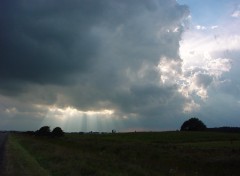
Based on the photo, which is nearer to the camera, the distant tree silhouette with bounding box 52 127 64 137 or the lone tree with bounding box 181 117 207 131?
the distant tree silhouette with bounding box 52 127 64 137

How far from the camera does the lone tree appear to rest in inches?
5957

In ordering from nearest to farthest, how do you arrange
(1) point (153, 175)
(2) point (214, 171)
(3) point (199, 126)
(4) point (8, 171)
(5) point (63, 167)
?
(4) point (8, 171)
(1) point (153, 175)
(5) point (63, 167)
(2) point (214, 171)
(3) point (199, 126)

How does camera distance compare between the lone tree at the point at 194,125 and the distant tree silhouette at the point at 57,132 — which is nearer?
the distant tree silhouette at the point at 57,132

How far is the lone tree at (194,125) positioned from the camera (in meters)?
151

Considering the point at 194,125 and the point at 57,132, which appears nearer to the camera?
the point at 57,132

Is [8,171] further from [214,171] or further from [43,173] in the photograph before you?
[214,171]

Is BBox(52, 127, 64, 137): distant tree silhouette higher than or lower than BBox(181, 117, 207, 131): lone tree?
lower

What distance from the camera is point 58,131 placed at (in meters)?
128

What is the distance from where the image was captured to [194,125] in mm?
153250

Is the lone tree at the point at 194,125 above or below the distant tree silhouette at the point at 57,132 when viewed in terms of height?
above

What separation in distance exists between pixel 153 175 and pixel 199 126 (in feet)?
435

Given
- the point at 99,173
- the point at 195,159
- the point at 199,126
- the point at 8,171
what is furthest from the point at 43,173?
the point at 199,126

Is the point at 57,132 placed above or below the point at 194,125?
below

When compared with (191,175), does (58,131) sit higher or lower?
higher
